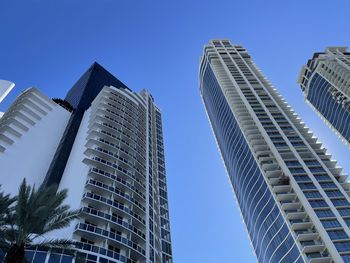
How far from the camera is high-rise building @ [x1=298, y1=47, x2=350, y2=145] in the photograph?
136 metres

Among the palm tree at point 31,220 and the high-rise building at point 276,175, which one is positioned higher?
the high-rise building at point 276,175

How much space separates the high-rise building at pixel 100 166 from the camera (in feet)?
153

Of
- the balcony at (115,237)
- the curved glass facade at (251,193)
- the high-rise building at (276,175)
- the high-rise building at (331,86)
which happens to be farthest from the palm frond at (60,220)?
the high-rise building at (331,86)

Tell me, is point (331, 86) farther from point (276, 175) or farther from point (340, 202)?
point (340, 202)

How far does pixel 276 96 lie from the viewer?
13012cm

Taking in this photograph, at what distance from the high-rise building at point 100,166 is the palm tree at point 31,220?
8.50 m

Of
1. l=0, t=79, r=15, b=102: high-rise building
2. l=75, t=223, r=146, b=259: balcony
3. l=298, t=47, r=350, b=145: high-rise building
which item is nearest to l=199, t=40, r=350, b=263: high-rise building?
l=298, t=47, r=350, b=145: high-rise building

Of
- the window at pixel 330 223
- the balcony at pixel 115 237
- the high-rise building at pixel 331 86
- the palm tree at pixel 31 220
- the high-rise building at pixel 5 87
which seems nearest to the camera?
the palm tree at pixel 31 220

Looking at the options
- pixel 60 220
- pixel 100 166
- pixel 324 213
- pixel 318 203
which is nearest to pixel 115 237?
pixel 100 166

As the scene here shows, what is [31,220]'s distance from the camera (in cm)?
2605

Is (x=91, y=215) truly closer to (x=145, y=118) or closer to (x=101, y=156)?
(x=101, y=156)

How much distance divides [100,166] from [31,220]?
30.6 meters

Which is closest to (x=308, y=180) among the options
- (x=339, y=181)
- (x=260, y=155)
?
(x=339, y=181)

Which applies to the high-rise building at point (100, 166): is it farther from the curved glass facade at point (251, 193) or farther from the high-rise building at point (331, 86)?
the high-rise building at point (331, 86)
